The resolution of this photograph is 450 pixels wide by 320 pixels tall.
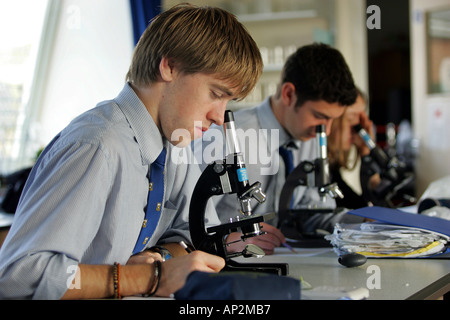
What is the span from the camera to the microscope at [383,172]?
295 centimetres

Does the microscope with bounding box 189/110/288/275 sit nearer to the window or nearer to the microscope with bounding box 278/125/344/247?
the microscope with bounding box 278/125/344/247

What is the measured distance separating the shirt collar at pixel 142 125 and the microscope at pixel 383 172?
1.73 m

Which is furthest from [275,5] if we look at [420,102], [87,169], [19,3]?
[87,169]

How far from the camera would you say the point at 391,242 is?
1.71m

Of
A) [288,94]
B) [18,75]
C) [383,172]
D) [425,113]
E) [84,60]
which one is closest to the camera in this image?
[288,94]

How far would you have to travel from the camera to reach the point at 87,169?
3.99 feet

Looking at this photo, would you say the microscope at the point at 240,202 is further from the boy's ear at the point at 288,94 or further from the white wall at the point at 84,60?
the white wall at the point at 84,60

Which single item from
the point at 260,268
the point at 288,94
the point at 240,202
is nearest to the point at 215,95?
the point at 240,202

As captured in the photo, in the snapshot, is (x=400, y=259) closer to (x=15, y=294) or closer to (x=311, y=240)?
(x=311, y=240)

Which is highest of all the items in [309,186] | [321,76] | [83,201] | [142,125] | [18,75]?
[18,75]

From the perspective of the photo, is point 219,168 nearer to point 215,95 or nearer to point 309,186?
point 215,95

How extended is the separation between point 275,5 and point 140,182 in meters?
4.80

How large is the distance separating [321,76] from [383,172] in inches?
36.8

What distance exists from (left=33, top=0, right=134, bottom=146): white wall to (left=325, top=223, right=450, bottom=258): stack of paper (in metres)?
2.61
